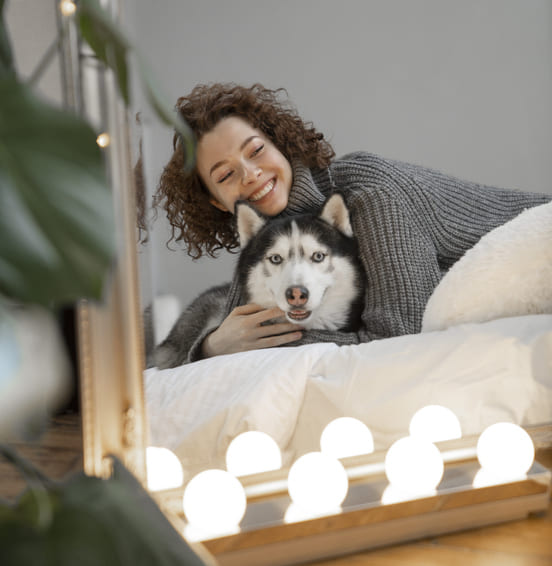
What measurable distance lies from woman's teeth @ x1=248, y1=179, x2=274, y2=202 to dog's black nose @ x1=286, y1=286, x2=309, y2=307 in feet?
0.54

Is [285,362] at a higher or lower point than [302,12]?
lower

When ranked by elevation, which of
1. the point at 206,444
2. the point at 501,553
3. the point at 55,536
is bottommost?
the point at 501,553

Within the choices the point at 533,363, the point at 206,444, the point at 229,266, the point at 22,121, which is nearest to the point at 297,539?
the point at 206,444

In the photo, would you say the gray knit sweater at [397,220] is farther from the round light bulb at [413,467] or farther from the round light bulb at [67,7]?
the round light bulb at [67,7]

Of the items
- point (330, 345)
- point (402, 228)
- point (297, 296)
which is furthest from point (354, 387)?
point (402, 228)

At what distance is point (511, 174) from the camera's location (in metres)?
1.02

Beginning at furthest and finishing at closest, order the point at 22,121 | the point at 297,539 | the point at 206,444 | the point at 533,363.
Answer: the point at 533,363 → the point at 206,444 → the point at 297,539 → the point at 22,121

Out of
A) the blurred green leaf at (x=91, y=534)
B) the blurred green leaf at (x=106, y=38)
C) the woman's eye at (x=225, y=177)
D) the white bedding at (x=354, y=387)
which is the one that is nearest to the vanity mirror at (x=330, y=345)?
the white bedding at (x=354, y=387)

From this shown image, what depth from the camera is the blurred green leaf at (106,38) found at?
1.02 feet

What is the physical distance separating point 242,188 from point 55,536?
694mm

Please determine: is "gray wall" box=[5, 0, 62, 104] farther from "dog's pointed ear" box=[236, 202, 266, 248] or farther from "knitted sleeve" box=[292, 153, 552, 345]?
"knitted sleeve" box=[292, 153, 552, 345]

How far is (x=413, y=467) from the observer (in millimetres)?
853

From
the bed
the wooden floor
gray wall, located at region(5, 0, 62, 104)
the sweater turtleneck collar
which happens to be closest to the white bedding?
the bed

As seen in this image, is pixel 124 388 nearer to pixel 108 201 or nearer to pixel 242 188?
pixel 242 188
